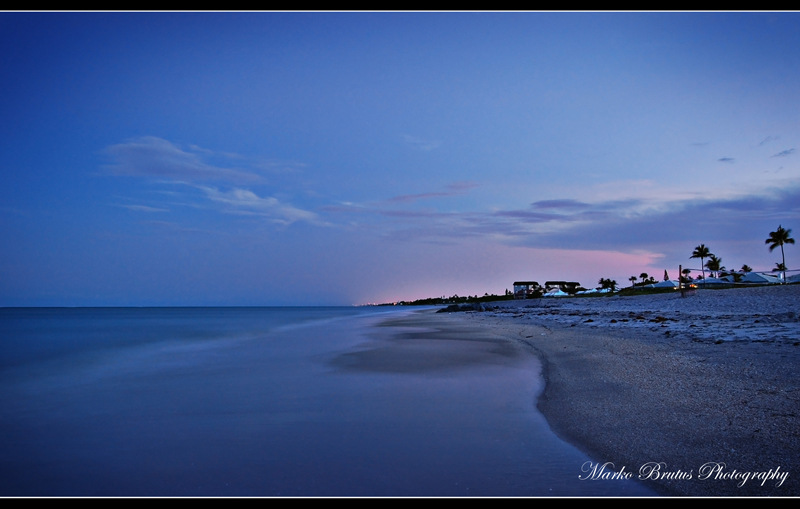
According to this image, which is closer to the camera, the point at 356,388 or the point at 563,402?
the point at 563,402

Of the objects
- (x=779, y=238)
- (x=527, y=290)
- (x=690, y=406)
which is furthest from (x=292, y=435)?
(x=527, y=290)

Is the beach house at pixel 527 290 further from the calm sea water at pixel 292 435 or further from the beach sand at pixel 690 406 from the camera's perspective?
the calm sea water at pixel 292 435

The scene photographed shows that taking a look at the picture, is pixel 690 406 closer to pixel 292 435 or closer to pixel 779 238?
pixel 292 435

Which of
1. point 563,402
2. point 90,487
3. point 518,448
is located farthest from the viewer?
point 563,402

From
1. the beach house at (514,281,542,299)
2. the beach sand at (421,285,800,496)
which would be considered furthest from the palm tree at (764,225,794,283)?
the beach sand at (421,285,800,496)

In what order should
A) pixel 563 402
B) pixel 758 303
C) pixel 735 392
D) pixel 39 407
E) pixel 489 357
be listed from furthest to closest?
pixel 758 303 → pixel 489 357 → pixel 39 407 → pixel 563 402 → pixel 735 392

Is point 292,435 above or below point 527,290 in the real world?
below

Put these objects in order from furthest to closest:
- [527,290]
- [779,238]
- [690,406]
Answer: [527,290] < [779,238] < [690,406]

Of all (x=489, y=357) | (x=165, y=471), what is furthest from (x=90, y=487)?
(x=489, y=357)

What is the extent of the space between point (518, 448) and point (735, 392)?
3704 millimetres
